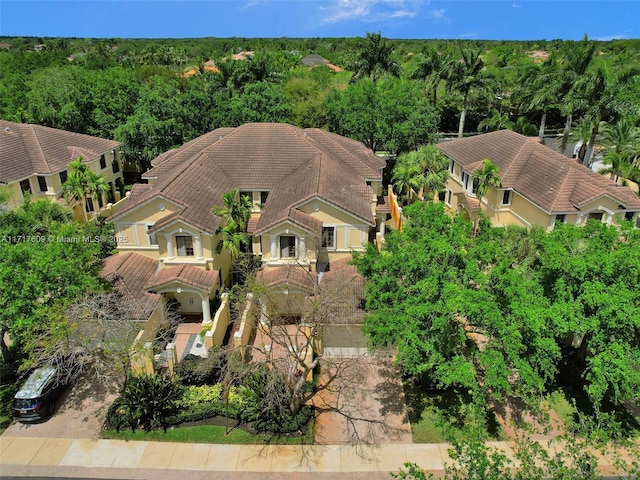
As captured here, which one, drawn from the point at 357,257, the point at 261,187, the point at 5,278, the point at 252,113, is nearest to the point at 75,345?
the point at 5,278

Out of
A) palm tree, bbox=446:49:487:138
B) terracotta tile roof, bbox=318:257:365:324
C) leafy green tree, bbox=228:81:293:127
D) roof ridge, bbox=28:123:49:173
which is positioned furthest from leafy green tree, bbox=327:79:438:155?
roof ridge, bbox=28:123:49:173

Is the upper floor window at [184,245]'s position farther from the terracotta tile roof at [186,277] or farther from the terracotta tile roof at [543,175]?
the terracotta tile roof at [543,175]

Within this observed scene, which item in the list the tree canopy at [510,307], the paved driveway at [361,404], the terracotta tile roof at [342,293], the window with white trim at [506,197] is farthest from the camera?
the window with white trim at [506,197]

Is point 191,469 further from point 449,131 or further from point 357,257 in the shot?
point 449,131

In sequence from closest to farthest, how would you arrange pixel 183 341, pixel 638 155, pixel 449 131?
pixel 183 341 < pixel 638 155 < pixel 449 131

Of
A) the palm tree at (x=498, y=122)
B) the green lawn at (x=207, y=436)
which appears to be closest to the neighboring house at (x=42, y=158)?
the green lawn at (x=207, y=436)

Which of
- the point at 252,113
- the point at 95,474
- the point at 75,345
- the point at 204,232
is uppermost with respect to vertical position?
the point at 252,113
